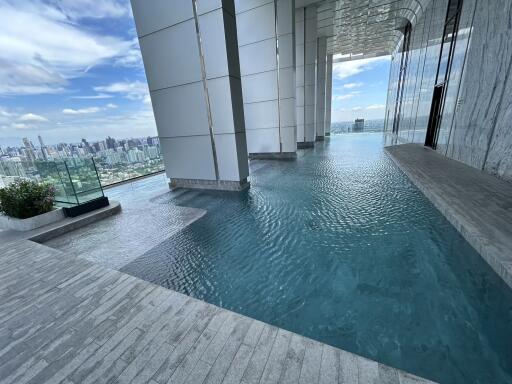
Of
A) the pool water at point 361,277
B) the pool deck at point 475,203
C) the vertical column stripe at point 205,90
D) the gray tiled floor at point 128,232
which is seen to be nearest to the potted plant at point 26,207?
the gray tiled floor at point 128,232

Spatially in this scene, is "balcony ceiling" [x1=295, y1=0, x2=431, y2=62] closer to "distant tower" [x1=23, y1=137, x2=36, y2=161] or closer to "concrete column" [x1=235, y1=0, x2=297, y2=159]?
"concrete column" [x1=235, y1=0, x2=297, y2=159]

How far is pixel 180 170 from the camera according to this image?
285 inches

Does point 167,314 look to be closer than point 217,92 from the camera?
Yes

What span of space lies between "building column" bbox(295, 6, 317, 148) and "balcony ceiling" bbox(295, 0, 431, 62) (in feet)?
2.32

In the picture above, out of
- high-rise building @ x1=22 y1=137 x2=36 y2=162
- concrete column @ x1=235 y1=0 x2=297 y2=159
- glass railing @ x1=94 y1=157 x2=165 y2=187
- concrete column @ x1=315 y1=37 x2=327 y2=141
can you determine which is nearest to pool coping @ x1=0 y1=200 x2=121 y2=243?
high-rise building @ x1=22 y1=137 x2=36 y2=162

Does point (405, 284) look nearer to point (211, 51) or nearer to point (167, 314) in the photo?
point (167, 314)

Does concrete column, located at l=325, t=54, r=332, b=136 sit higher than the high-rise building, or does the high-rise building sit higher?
concrete column, located at l=325, t=54, r=332, b=136

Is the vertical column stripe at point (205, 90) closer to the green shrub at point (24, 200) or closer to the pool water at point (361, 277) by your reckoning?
the pool water at point (361, 277)

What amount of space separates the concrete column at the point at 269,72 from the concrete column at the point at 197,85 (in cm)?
444

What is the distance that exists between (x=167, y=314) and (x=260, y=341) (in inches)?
39.4

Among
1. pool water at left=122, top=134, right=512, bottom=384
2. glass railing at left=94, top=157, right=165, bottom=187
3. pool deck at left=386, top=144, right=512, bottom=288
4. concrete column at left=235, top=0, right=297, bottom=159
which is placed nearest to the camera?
pool water at left=122, top=134, right=512, bottom=384

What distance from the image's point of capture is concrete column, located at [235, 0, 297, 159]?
9469mm

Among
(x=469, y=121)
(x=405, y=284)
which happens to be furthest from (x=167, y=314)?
(x=469, y=121)

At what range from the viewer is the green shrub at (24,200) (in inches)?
183
